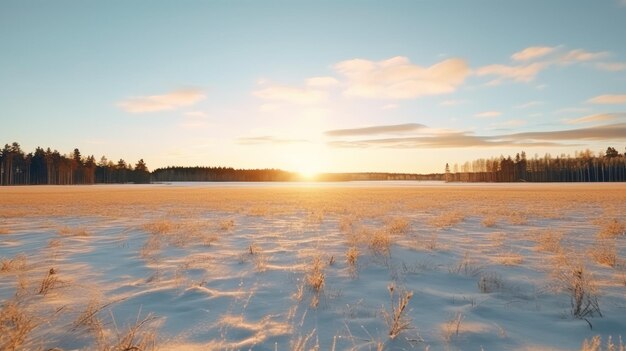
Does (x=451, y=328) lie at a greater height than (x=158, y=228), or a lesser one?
lesser

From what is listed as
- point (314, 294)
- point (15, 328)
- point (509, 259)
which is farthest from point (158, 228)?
point (509, 259)

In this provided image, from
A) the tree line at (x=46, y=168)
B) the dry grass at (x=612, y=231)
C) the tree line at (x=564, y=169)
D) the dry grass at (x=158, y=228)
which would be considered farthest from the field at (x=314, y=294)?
the tree line at (x=564, y=169)

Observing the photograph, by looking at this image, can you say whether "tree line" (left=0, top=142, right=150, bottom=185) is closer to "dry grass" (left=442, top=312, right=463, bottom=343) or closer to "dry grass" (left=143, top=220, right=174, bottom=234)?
"dry grass" (left=143, top=220, right=174, bottom=234)

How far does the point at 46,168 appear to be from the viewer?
3787 inches

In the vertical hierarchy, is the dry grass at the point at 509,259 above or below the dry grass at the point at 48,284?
below

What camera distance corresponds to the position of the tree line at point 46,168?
294ft

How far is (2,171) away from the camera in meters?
88.4

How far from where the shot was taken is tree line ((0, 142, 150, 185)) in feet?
294

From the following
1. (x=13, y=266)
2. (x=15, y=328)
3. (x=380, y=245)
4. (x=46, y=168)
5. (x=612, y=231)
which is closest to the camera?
(x=15, y=328)

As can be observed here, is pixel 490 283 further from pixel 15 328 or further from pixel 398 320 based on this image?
pixel 15 328

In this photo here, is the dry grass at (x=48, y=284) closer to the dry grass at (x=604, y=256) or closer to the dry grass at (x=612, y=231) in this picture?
the dry grass at (x=604, y=256)

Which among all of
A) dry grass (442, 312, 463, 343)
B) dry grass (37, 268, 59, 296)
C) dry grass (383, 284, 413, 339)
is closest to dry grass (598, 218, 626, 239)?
dry grass (442, 312, 463, 343)

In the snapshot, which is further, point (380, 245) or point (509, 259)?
point (380, 245)

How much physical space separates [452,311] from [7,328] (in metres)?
4.79
